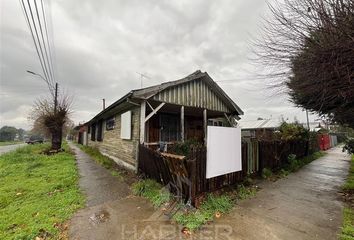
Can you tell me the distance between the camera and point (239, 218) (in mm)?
3455

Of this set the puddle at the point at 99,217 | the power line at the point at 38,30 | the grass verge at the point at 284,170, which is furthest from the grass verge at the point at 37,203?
the grass verge at the point at 284,170

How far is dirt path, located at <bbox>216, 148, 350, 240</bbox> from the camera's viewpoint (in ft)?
9.71

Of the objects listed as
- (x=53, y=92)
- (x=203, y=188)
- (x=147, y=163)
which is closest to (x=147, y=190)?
(x=147, y=163)

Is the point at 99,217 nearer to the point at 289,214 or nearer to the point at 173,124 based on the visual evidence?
the point at 289,214

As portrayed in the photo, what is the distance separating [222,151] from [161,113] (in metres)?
5.56

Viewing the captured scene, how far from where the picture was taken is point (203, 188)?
13.6ft

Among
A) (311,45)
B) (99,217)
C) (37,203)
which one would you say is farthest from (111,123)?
(311,45)

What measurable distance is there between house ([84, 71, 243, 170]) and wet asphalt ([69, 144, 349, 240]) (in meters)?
2.86

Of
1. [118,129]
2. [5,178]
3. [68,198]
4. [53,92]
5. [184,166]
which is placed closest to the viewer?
[184,166]

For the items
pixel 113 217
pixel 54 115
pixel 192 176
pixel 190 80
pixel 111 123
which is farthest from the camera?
pixel 54 115

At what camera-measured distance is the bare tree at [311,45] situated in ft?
9.70

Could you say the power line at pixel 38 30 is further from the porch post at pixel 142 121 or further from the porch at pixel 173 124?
the porch at pixel 173 124

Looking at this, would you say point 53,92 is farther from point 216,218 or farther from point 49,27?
point 216,218

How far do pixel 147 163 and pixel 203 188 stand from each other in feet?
7.75
